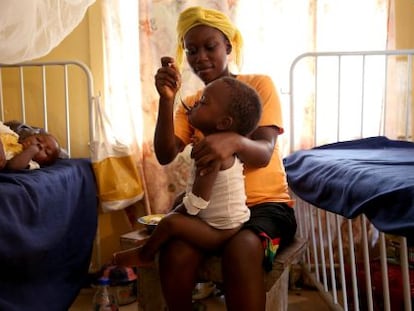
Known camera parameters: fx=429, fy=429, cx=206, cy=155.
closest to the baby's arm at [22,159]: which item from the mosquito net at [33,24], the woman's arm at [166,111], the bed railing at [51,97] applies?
the mosquito net at [33,24]

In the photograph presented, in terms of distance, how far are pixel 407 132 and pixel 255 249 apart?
1185 millimetres

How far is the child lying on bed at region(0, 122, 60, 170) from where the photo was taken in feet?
4.94

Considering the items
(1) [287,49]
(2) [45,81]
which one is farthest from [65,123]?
(1) [287,49]

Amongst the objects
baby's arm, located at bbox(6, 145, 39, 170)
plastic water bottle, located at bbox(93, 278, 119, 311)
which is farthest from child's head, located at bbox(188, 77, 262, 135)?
plastic water bottle, located at bbox(93, 278, 119, 311)

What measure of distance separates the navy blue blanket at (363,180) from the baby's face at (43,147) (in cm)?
90

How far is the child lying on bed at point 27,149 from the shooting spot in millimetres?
1506

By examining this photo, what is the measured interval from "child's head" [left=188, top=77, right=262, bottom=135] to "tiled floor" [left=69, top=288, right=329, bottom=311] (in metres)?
1.00

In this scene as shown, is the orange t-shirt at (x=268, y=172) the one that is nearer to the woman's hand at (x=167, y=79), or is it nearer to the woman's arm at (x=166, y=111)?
the woman's arm at (x=166, y=111)

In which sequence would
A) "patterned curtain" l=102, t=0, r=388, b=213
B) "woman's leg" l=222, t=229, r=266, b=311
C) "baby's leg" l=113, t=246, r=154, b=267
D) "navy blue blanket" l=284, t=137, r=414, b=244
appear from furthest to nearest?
"patterned curtain" l=102, t=0, r=388, b=213 < "baby's leg" l=113, t=246, r=154, b=267 < "woman's leg" l=222, t=229, r=266, b=311 < "navy blue blanket" l=284, t=137, r=414, b=244

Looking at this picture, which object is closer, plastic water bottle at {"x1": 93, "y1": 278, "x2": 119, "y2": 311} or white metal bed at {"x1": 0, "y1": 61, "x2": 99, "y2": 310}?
white metal bed at {"x1": 0, "y1": 61, "x2": 99, "y2": 310}

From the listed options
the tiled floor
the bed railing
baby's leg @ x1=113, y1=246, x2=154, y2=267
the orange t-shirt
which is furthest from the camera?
the bed railing

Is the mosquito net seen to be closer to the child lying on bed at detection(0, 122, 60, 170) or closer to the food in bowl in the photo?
the child lying on bed at detection(0, 122, 60, 170)

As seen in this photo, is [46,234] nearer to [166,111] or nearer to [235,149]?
[166,111]

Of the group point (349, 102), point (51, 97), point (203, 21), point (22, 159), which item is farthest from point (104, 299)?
point (349, 102)
